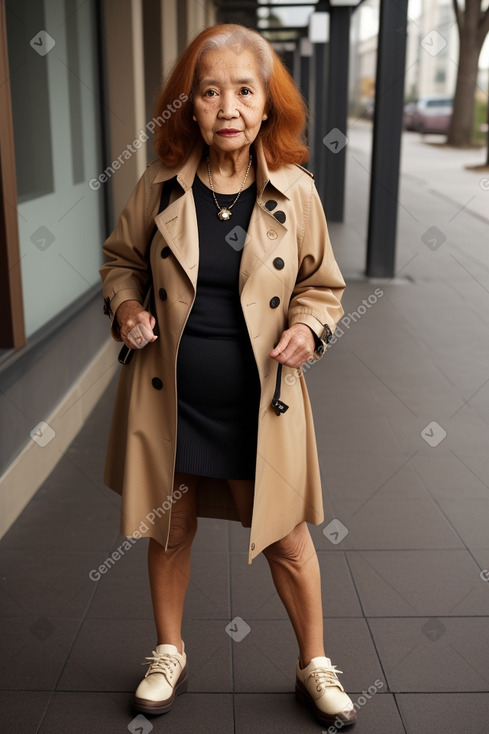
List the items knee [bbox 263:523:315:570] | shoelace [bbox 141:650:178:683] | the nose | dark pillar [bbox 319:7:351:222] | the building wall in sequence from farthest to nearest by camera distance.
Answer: dark pillar [bbox 319:7:351:222] → the building wall → shoelace [bbox 141:650:178:683] → knee [bbox 263:523:315:570] → the nose

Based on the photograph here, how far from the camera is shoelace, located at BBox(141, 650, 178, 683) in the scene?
8.34 ft

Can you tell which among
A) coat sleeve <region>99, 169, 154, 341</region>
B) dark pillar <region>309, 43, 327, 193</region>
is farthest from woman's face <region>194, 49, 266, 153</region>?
dark pillar <region>309, 43, 327, 193</region>

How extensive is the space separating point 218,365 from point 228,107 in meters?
0.64

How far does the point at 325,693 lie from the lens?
8.12ft

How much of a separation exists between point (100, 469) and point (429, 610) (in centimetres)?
190

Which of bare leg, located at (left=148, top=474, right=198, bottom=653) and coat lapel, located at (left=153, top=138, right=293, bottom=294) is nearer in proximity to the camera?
coat lapel, located at (left=153, top=138, right=293, bottom=294)

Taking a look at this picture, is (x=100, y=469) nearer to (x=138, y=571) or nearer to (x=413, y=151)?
(x=138, y=571)

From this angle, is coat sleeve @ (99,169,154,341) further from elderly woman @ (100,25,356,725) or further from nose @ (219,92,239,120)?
nose @ (219,92,239,120)

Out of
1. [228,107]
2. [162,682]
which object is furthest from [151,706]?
[228,107]

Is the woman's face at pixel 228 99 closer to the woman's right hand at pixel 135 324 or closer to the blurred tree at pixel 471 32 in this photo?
the woman's right hand at pixel 135 324

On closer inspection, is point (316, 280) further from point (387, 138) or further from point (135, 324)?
point (387, 138)

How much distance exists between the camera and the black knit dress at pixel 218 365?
2.21 meters

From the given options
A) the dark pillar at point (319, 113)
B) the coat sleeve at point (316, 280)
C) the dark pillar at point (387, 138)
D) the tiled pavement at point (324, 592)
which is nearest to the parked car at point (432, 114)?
the dark pillar at point (319, 113)

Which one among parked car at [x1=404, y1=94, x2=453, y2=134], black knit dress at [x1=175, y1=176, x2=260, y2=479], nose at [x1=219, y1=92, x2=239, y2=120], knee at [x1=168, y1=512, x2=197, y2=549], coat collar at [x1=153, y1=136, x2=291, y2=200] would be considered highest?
nose at [x1=219, y1=92, x2=239, y2=120]
